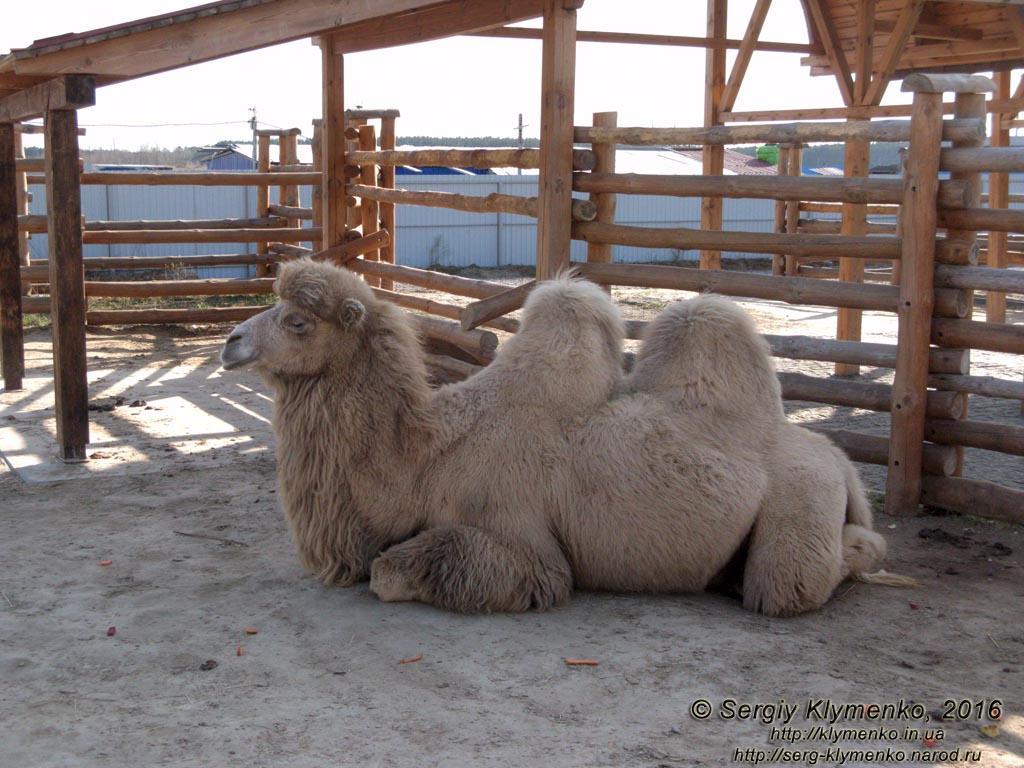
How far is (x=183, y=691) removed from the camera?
3934 millimetres

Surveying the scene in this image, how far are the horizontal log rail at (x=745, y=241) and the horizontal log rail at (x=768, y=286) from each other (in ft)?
0.57

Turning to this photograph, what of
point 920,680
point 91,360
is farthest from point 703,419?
point 91,360

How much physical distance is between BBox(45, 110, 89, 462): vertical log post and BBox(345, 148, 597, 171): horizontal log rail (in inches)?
116

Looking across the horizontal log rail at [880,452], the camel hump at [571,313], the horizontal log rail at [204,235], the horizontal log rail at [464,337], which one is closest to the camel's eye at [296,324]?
the camel hump at [571,313]

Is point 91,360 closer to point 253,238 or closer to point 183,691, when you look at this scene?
point 253,238

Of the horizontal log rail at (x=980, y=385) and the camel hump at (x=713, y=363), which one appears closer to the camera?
the camel hump at (x=713, y=363)

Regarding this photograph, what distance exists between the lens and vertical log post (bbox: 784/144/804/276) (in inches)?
522

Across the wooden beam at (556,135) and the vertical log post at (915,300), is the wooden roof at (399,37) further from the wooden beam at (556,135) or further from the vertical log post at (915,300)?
the vertical log post at (915,300)

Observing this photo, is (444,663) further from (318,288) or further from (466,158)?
(466,158)

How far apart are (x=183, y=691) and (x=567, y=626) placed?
1.56m

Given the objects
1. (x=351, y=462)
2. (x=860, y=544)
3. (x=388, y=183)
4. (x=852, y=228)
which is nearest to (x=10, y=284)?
(x=388, y=183)

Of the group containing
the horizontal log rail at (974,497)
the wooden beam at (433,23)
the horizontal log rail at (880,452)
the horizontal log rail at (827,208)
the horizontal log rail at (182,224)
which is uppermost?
the wooden beam at (433,23)

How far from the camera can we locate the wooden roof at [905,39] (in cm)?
1066

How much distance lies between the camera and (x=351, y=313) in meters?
5.06
